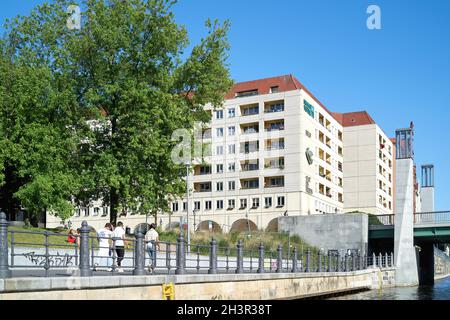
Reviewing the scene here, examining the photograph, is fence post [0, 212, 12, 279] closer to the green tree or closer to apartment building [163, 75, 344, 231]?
the green tree

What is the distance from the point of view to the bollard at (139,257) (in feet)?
60.8

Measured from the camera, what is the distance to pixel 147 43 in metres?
40.6

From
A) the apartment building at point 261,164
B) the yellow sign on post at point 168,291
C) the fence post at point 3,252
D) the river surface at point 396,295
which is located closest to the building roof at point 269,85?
the apartment building at point 261,164

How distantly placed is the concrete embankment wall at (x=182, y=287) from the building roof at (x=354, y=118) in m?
65.2

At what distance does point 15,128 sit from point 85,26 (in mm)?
7733

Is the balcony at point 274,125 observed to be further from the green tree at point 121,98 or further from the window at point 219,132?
the green tree at point 121,98

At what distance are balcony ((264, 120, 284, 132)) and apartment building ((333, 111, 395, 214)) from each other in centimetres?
2174

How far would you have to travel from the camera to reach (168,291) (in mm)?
19094

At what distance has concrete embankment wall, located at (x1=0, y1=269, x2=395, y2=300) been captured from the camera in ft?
45.9

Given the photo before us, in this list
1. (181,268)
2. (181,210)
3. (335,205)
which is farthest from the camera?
(335,205)

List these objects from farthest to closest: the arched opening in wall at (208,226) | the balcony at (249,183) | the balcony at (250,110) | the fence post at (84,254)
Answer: the balcony at (250,110) → the balcony at (249,183) → the arched opening in wall at (208,226) → the fence post at (84,254)

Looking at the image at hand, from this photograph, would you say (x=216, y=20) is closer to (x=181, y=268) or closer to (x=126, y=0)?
(x=126, y=0)

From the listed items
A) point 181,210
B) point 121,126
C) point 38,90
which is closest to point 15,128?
point 38,90

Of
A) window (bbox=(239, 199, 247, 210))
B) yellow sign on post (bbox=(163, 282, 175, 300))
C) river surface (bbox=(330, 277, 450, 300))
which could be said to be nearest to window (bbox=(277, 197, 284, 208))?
window (bbox=(239, 199, 247, 210))
